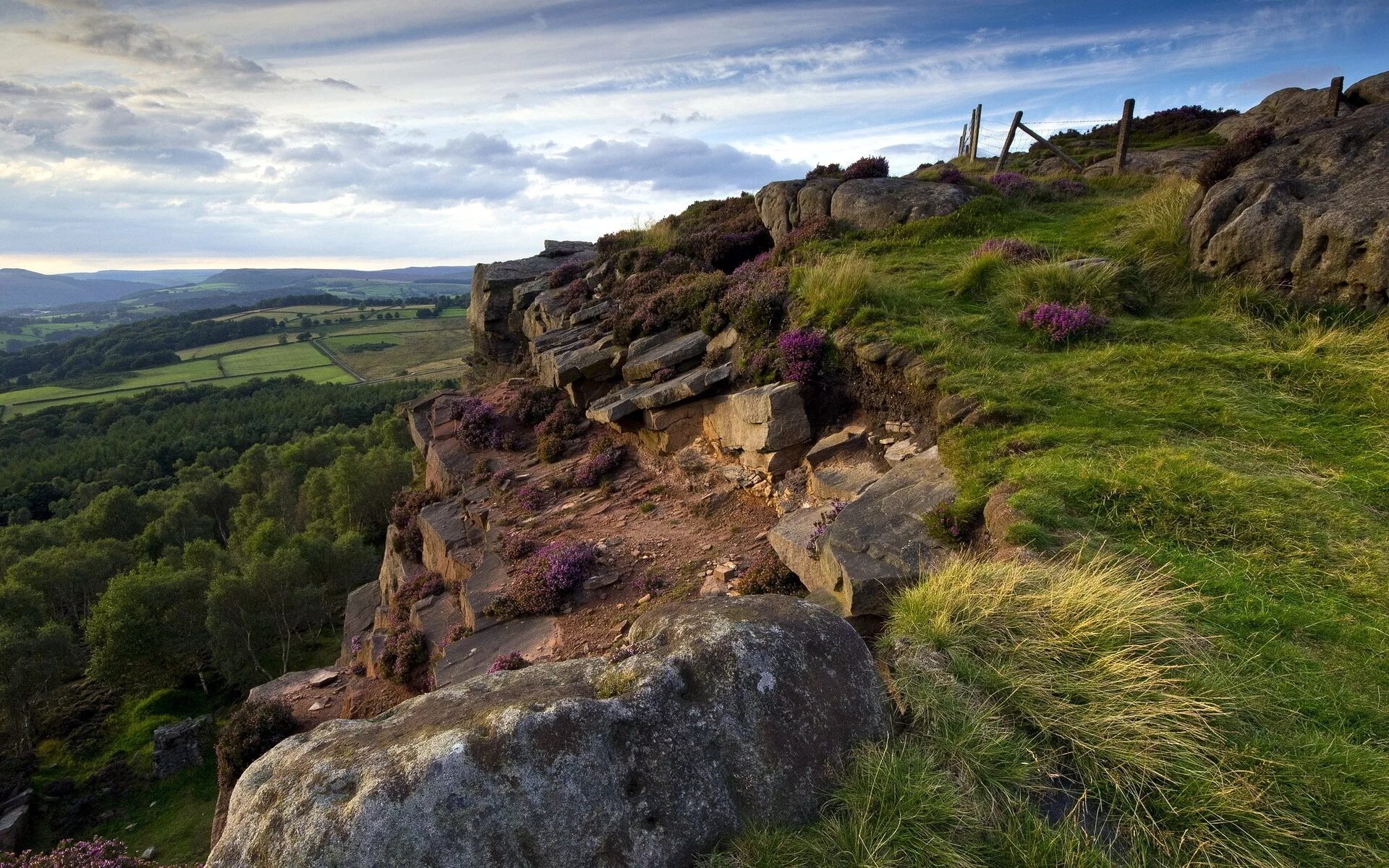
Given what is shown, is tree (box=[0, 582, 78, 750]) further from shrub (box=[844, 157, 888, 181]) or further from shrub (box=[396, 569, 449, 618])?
shrub (box=[844, 157, 888, 181])

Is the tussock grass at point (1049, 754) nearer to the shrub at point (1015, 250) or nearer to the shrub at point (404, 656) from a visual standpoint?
the shrub at point (404, 656)

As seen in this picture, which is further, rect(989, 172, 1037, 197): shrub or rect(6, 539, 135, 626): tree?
rect(6, 539, 135, 626): tree

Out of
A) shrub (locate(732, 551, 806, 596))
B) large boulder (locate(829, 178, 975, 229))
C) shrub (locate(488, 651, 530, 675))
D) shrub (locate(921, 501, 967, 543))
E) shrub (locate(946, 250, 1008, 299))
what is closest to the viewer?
shrub (locate(921, 501, 967, 543))

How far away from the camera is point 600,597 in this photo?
441 inches

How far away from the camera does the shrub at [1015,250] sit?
49.7ft

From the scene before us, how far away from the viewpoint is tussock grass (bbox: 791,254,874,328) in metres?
13.5

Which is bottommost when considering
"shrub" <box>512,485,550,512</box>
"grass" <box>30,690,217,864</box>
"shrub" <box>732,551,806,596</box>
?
"grass" <box>30,690,217,864</box>

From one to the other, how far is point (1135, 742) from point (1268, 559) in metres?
3.24

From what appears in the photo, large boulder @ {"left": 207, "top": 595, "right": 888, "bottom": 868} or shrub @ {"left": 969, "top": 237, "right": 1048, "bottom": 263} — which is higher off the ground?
shrub @ {"left": 969, "top": 237, "right": 1048, "bottom": 263}

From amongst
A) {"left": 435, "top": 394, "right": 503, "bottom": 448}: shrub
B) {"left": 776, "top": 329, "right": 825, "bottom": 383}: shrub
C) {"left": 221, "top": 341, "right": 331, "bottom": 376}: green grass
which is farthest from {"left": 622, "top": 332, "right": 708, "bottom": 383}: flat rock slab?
{"left": 221, "top": 341, "right": 331, "bottom": 376}: green grass

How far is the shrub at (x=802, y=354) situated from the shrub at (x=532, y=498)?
266 inches

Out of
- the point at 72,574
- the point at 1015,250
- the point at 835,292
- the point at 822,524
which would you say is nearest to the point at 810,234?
the point at 1015,250

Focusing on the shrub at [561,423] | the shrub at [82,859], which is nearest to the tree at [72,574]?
the shrub at [561,423]

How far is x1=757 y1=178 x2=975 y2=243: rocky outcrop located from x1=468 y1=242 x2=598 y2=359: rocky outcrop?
31.6ft
